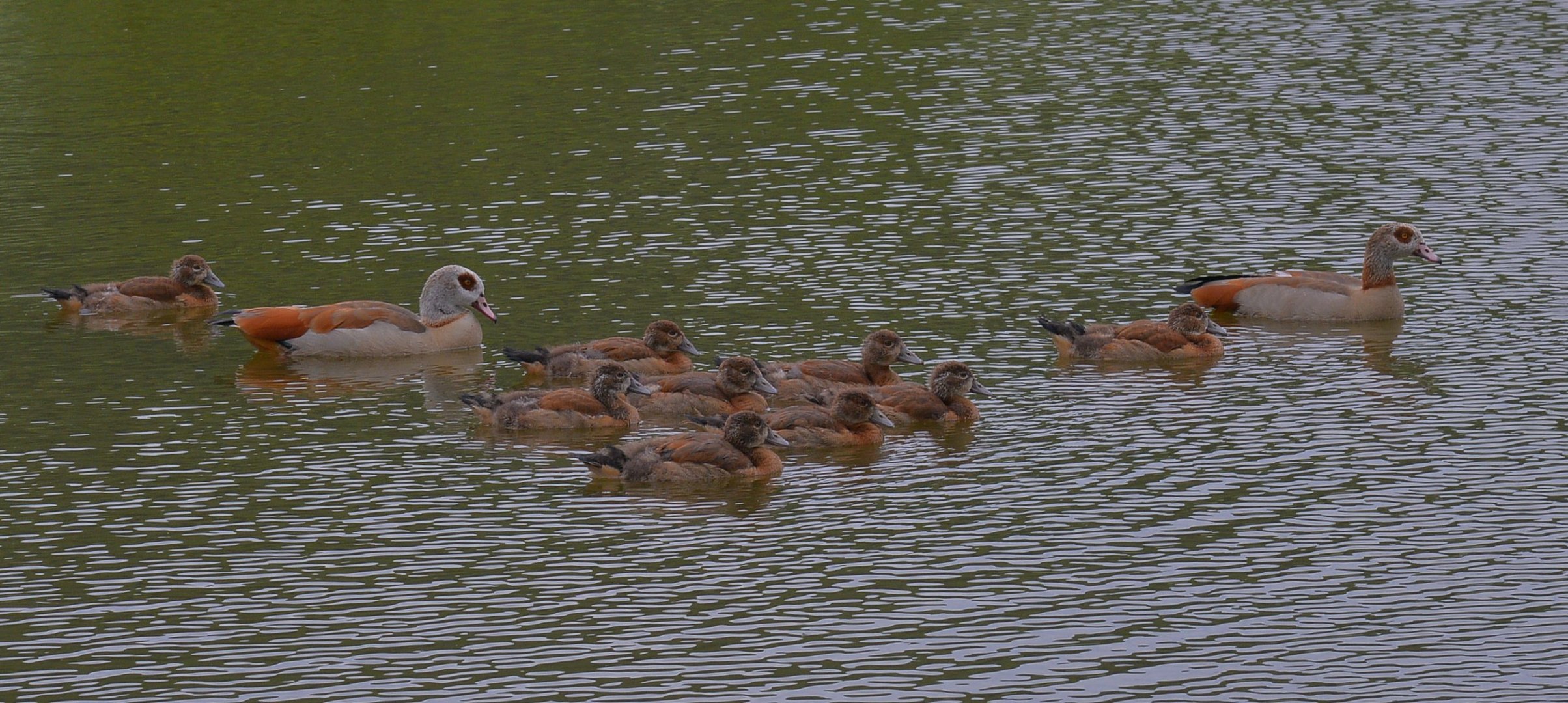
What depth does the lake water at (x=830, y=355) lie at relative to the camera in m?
13.7

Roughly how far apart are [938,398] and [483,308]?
5771 millimetres

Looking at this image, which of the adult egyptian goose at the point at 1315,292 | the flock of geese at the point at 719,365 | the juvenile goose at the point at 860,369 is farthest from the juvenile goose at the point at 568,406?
the adult egyptian goose at the point at 1315,292

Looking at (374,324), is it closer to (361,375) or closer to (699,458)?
(361,375)

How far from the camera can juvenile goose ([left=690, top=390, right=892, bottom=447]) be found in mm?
18281

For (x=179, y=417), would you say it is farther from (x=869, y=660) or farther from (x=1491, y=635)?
(x=1491, y=635)

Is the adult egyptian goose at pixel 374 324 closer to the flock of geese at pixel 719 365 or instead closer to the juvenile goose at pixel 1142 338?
the flock of geese at pixel 719 365

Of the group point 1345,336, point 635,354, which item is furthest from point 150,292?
point 1345,336

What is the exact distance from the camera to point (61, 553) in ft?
51.9

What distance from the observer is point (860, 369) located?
19.9 metres

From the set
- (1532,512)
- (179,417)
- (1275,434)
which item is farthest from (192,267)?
(1532,512)

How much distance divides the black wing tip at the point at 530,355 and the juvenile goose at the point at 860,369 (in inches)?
95.1

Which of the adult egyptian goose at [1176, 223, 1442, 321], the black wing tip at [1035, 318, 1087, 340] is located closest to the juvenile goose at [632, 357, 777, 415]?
the black wing tip at [1035, 318, 1087, 340]

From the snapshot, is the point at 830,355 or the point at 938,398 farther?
the point at 830,355

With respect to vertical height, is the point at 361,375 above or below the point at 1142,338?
above
